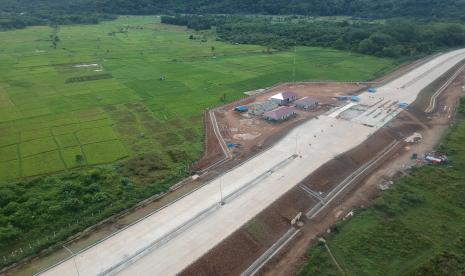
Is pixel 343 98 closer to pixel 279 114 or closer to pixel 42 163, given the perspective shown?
pixel 279 114

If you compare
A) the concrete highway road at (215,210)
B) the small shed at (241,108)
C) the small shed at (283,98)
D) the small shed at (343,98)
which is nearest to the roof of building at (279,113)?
the concrete highway road at (215,210)

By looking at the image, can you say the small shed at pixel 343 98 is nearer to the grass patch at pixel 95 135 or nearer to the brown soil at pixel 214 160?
the brown soil at pixel 214 160

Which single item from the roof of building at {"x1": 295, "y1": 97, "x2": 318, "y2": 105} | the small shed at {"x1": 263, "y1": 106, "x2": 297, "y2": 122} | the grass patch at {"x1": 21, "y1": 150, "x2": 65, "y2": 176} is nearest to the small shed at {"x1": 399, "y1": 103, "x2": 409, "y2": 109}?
the roof of building at {"x1": 295, "y1": 97, "x2": 318, "y2": 105}

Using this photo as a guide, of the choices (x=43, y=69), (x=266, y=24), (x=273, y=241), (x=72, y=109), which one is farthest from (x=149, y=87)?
(x=266, y=24)

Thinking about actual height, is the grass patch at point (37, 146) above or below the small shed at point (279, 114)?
below

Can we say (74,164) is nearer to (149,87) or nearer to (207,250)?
(207,250)

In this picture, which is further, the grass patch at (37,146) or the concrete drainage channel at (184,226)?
the grass patch at (37,146)

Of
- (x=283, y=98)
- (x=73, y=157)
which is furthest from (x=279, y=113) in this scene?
(x=73, y=157)
